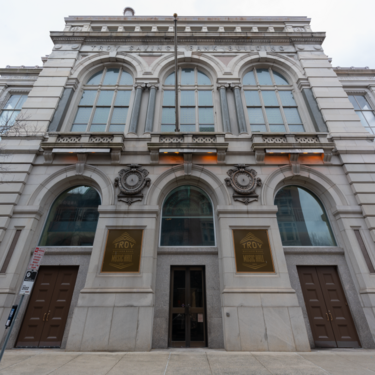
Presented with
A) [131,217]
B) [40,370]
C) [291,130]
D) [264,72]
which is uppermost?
[264,72]

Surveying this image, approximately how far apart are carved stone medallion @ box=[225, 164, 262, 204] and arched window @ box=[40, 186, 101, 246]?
7.27 metres

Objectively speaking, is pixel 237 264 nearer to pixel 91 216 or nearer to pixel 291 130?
pixel 91 216

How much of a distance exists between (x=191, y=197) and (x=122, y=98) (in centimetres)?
893

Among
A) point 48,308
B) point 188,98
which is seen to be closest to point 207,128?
point 188,98

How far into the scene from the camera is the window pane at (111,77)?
53.0 ft

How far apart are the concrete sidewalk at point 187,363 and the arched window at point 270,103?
1138 centimetres

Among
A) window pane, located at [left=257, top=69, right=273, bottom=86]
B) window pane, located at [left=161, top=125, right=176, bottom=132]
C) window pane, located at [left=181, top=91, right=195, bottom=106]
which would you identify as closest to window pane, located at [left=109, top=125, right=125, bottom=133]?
window pane, located at [left=161, top=125, right=176, bottom=132]

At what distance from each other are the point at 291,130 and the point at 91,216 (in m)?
13.1

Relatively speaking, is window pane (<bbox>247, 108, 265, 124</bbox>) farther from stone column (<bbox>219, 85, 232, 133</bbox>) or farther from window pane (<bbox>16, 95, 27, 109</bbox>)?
window pane (<bbox>16, 95, 27, 109</bbox>)

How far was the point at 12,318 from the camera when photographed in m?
5.89

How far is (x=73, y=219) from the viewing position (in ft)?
37.4

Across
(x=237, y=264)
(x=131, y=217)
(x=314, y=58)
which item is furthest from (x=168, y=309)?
(x=314, y=58)

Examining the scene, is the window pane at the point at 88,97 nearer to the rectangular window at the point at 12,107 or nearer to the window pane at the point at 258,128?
the rectangular window at the point at 12,107

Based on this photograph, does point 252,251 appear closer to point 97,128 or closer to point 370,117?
point 97,128
